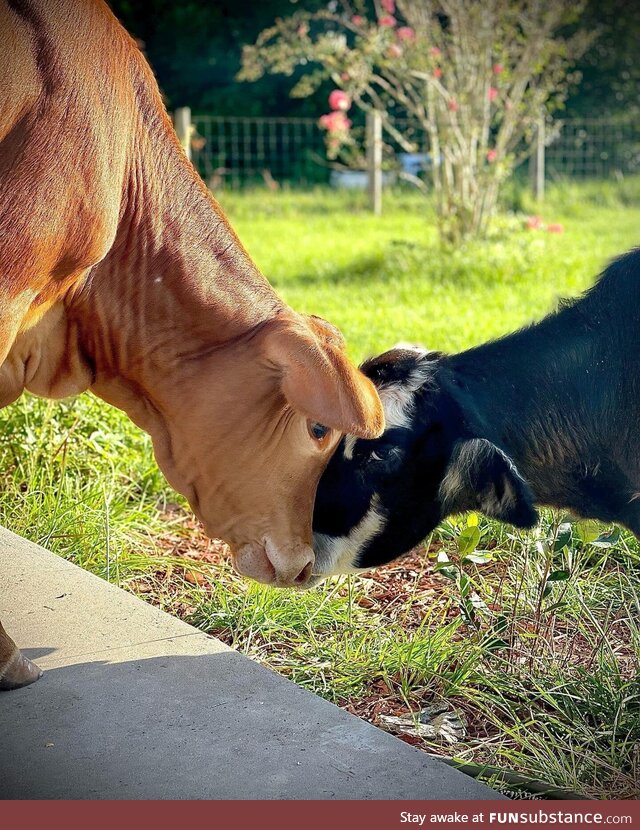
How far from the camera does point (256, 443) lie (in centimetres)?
307

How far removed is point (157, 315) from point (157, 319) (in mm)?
11

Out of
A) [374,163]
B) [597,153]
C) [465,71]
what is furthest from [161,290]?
[597,153]

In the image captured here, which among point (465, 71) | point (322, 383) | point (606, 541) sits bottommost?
point (606, 541)

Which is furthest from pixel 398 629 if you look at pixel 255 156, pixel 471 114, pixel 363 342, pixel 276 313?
pixel 255 156

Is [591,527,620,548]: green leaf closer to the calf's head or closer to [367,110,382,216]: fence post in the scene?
the calf's head

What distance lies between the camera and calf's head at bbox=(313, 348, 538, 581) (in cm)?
319

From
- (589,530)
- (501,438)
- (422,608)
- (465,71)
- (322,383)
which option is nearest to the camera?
(322,383)

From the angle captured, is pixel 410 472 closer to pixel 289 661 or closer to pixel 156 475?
pixel 289 661

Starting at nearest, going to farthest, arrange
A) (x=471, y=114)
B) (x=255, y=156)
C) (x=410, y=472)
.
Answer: (x=410, y=472)
(x=471, y=114)
(x=255, y=156)

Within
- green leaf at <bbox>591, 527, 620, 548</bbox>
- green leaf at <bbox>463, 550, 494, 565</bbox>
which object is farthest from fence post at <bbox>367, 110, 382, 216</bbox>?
green leaf at <bbox>591, 527, 620, 548</bbox>

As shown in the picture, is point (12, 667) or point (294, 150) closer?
point (12, 667)

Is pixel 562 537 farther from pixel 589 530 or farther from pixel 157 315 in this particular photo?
pixel 157 315

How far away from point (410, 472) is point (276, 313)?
1.94 ft

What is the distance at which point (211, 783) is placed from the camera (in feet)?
8.67
